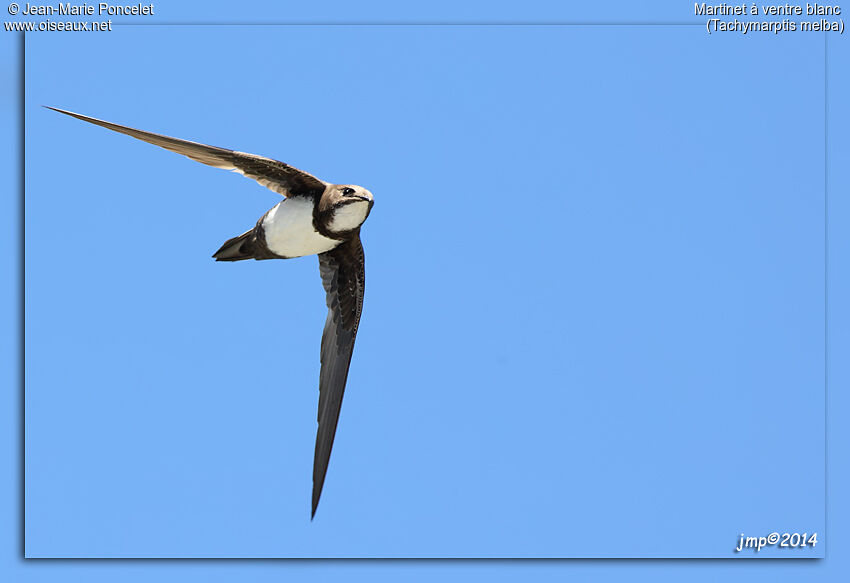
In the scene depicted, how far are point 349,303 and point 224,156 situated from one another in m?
2.21

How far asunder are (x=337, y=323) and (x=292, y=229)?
54.5 inches

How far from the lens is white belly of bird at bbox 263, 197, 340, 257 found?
32.4 ft

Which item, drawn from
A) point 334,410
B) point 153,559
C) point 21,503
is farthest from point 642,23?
point 21,503

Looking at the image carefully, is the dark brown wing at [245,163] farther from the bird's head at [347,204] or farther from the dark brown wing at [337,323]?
the dark brown wing at [337,323]

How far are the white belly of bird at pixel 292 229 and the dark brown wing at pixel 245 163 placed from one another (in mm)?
→ 129

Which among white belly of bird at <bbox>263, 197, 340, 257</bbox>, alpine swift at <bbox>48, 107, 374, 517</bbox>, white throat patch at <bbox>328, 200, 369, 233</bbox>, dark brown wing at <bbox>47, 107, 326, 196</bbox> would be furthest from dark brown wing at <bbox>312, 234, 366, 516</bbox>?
dark brown wing at <bbox>47, 107, 326, 196</bbox>

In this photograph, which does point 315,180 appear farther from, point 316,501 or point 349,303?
point 316,501

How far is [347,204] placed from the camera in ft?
31.2

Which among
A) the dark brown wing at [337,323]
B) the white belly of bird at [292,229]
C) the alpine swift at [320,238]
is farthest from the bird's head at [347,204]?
Result: the dark brown wing at [337,323]

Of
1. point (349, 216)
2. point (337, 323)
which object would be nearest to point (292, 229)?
point (349, 216)

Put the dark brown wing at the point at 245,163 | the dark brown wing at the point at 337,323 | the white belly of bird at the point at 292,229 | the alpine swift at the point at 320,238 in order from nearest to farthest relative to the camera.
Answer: the dark brown wing at the point at 245,163 → the alpine swift at the point at 320,238 → the white belly of bird at the point at 292,229 → the dark brown wing at the point at 337,323

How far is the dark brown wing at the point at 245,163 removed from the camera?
8742 mm

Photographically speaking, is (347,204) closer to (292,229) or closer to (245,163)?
(292,229)

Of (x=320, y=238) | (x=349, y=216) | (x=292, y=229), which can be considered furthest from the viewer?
(x=320, y=238)
